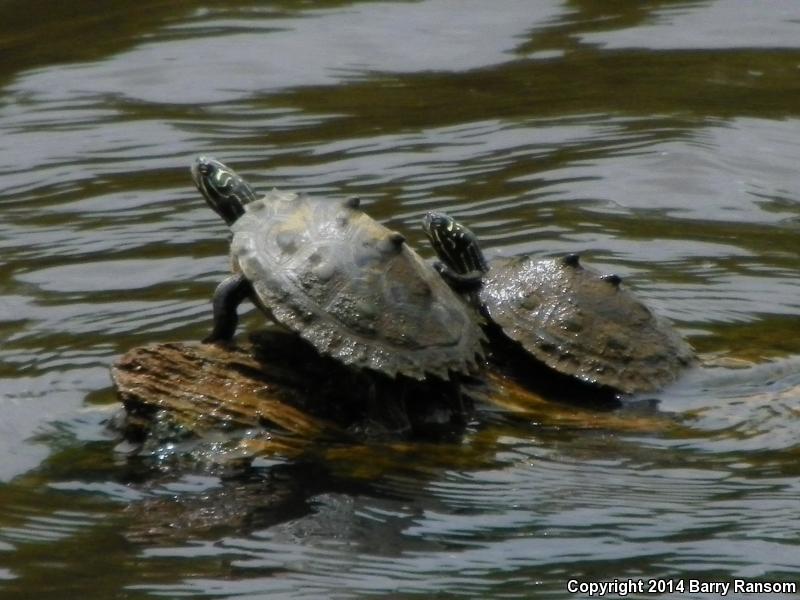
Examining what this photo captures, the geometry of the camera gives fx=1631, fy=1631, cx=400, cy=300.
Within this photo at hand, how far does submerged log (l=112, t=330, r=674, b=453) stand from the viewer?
4.58m

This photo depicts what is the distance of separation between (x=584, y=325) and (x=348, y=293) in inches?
32.0

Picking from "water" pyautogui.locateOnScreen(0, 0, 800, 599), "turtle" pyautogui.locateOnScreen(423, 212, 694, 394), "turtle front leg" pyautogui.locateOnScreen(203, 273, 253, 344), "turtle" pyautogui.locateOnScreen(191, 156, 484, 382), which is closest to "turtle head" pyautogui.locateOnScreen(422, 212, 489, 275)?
"turtle" pyautogui.locateOnScreen(423, 212, 694, 394)

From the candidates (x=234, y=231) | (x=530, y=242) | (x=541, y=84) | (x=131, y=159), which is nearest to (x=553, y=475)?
(x=234, y=231)

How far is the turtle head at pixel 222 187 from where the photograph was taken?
5.39m

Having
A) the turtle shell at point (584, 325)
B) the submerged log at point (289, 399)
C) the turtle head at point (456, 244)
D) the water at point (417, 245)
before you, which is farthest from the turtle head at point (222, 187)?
the turtle shell at point (584, 325)

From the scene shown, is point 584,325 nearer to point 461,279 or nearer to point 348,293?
point 461,279

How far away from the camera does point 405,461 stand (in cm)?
451

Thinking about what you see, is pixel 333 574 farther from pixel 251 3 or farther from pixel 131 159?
pixel 251 3

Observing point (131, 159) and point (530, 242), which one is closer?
point (530, 242)

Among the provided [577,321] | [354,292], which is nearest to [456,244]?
[577,321]

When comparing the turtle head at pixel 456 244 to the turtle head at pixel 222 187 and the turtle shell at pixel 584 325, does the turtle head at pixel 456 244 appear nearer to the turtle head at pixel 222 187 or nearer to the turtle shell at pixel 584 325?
the turtle shell at pixel 584 325

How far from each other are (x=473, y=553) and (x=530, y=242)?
2684mm

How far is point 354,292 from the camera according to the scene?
467cm

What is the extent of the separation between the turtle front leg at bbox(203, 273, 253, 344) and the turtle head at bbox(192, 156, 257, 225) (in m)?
0.68
